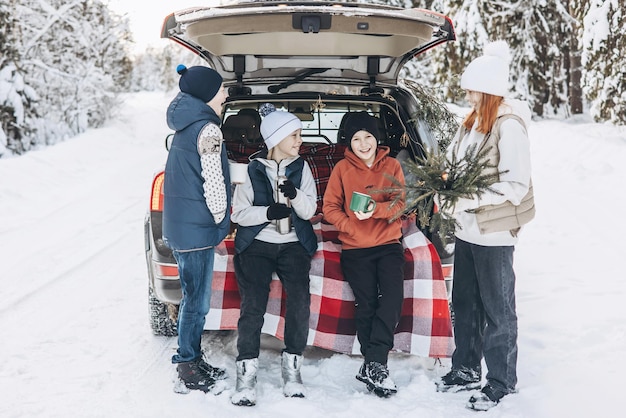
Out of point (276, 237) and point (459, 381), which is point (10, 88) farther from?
point (459, 381)

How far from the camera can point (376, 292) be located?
3.58 meters

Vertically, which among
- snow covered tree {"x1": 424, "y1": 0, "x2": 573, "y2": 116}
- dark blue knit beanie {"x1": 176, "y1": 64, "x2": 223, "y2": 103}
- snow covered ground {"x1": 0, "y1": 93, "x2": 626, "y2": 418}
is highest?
snow covered tree {"x1": 424, "y1": 0, "x2": 573, "y2": 116}

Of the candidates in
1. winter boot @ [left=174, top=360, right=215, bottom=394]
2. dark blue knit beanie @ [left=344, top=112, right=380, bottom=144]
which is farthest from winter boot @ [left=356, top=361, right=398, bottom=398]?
dark blue knit beanie @ [left=344, top=112, right=380, bottom=144]

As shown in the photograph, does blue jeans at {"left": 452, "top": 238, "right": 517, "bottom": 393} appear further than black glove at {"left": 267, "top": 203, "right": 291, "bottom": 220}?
No

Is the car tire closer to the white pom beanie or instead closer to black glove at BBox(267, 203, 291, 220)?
black glove at BBox(267, 203, 291, 220)

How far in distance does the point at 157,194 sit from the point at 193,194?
0.45 meters

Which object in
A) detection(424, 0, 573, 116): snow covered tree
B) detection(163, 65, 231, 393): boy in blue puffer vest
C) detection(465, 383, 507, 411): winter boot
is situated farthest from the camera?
detection(424, 0, 573, 116): snow covered tree

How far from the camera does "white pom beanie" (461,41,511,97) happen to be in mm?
3014

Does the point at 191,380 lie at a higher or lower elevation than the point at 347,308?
lower

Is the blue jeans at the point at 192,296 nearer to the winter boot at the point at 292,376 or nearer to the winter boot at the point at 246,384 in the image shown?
the winter boot at the point at 246,384

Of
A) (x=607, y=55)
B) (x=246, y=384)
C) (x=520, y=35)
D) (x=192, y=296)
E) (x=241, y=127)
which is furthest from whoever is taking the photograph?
(x=520, y=35)

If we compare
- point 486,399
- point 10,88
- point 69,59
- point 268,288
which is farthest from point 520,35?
point 486,399

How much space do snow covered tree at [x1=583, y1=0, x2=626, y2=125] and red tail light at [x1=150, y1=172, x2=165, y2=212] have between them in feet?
37.3

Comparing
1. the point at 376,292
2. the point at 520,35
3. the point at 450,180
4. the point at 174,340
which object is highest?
the point at 520,35
